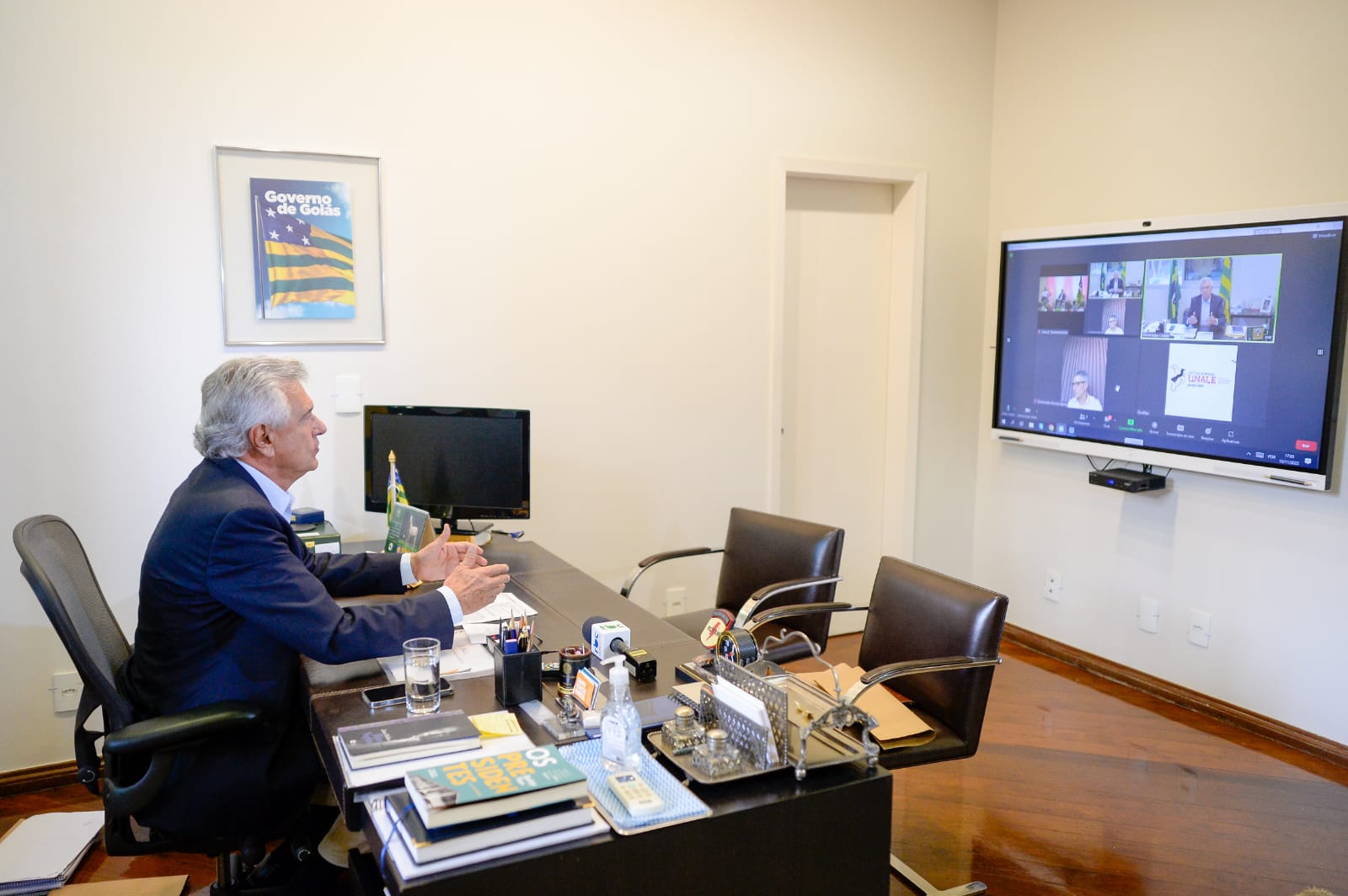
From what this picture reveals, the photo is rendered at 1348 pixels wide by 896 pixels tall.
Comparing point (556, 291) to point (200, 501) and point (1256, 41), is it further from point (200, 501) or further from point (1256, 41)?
point (1256, 41)

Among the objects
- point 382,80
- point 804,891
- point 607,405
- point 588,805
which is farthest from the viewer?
point 607,405

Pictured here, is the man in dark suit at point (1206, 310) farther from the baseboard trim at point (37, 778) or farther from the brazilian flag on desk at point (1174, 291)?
the baseboard trim at point (37, 778)

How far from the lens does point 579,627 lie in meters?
2.42

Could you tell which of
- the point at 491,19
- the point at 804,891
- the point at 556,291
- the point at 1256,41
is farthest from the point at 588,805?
the point at 1256,41

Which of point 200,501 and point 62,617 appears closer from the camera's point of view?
point 62,617

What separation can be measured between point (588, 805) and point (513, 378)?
8.05 ft

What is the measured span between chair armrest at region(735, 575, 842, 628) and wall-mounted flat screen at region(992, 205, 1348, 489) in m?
1.64

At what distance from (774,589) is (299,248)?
200 centimetres

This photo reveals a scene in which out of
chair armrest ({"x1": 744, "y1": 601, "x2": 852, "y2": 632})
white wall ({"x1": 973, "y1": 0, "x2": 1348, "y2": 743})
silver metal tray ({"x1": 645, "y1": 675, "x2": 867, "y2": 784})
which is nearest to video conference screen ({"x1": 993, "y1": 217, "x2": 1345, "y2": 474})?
white wall ({"x1": 973, "y1": 0, "x2": 1348, "y2": 743})

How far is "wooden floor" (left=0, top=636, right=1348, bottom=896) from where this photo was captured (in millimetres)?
2736

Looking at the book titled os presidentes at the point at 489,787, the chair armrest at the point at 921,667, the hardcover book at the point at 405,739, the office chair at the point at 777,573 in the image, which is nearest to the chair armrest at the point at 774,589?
the office chair at the point at 777,573

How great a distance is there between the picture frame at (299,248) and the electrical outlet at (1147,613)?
3.28 metres

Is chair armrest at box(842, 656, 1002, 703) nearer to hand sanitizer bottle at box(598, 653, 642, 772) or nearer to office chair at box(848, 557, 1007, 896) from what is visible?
office chair at box(848, 557, 1007, 896)

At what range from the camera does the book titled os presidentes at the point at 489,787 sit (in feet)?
4.65
